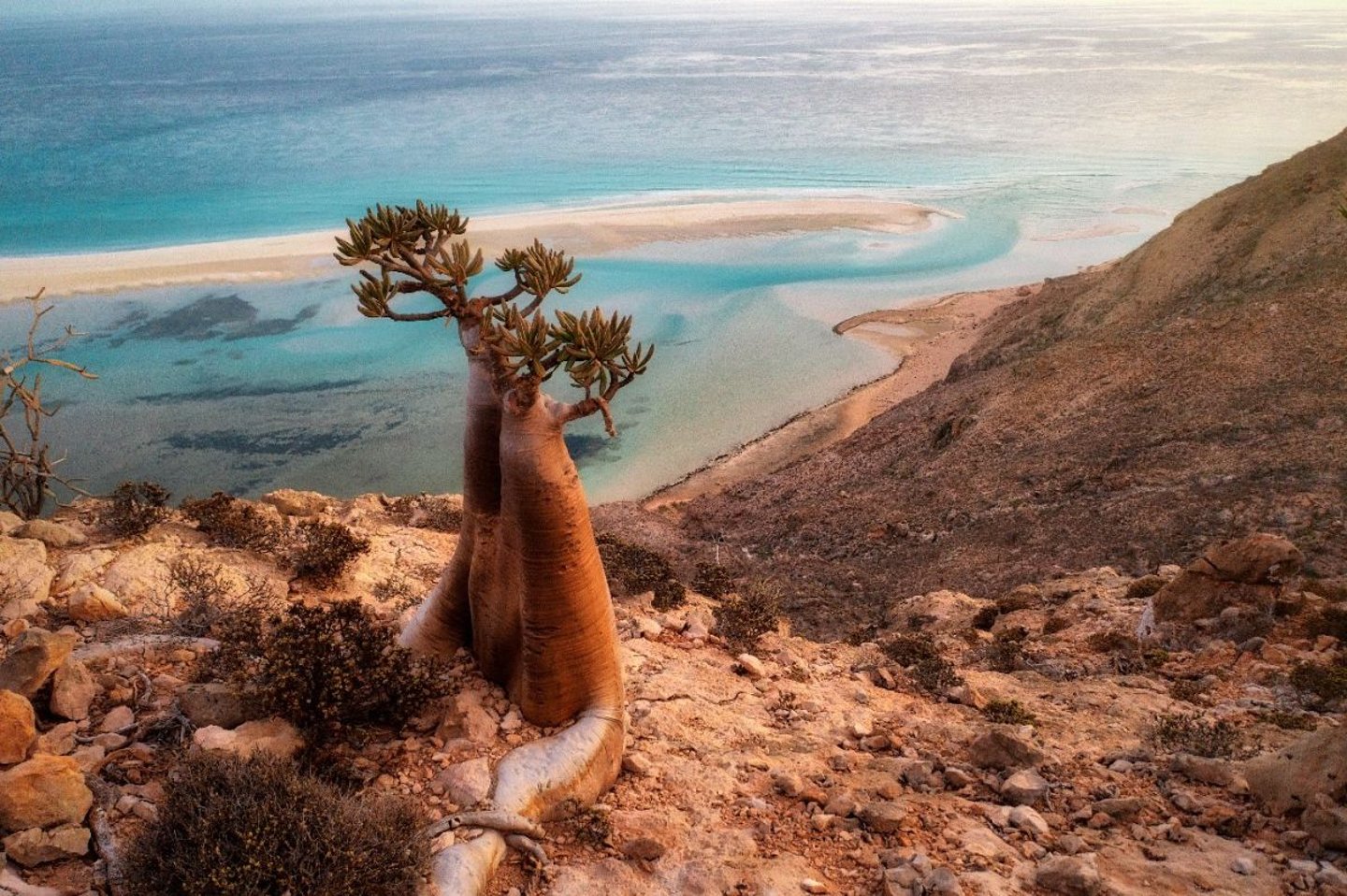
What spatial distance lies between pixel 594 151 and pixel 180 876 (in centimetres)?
6801

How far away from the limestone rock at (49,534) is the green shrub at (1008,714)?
9882mm

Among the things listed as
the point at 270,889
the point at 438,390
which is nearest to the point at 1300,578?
the point at 270,889

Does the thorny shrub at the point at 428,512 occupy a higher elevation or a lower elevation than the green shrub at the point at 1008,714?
lower

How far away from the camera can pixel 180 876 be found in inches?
167

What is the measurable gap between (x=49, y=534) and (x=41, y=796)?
6.08 metres

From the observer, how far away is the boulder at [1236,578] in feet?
32.2

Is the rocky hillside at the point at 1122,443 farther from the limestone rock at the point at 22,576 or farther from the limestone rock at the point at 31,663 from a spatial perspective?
the limestone rock at the point at 31,663

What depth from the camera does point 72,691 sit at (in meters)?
5.79

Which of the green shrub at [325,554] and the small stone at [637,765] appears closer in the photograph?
the small stone at [637,765]

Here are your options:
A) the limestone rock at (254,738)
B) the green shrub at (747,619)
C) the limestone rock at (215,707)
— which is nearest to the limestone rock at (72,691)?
the limestone rock at (215,707)

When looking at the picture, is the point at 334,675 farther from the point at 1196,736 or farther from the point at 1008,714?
the point at 1196,736

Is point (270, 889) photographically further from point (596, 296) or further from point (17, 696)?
point (596, 296)

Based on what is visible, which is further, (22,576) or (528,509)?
(22,576)

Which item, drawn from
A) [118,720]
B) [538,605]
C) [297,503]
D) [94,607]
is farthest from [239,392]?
[538,605]
